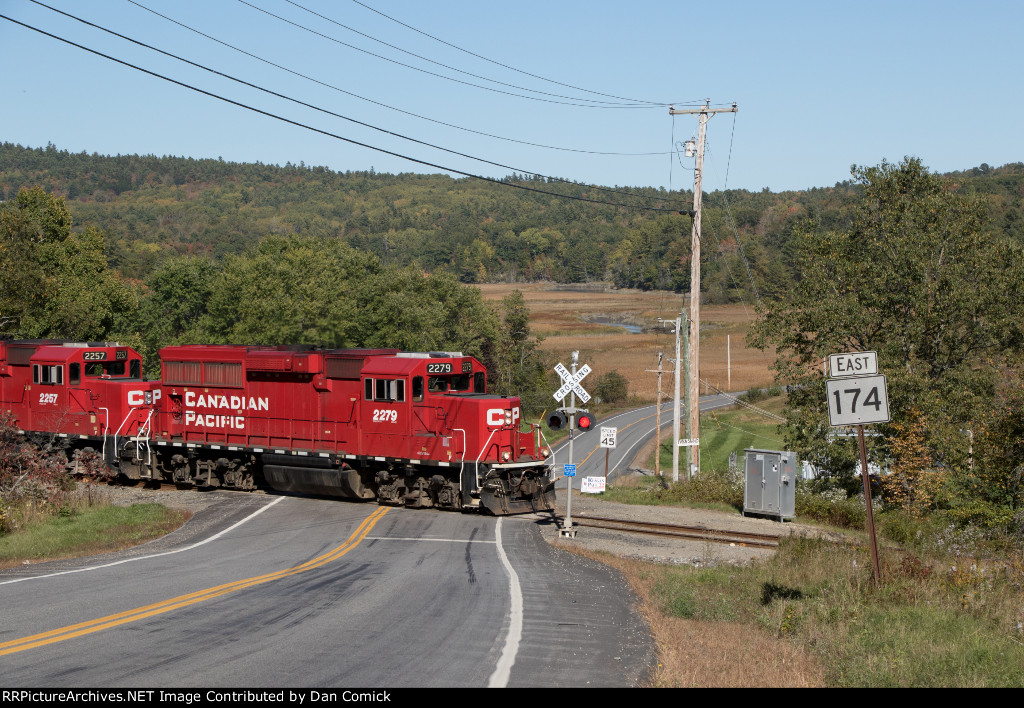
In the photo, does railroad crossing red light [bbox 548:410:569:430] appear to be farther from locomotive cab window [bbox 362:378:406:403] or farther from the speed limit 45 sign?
the speed limit 45 sign

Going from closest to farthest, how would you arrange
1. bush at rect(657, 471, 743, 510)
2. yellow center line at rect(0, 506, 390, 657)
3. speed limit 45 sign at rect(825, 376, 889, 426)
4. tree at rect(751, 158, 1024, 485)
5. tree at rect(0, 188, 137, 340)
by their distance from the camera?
yellow center line at rect(0, 506, 390, 657)
speed limit 45 sign at rect(825, 376, 889, 426)
bush at rect(657, 471, 743, 510)
tree at rect(751, 158, 1024, 485)
tree at rect(0, 188, 137, 340)

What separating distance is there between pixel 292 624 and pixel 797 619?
22.5 ft

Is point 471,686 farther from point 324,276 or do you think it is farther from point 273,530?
point 324,276

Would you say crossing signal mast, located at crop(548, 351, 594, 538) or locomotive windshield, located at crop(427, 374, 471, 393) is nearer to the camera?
crossing signal mast, located at crop(548, 351, 594, 538)

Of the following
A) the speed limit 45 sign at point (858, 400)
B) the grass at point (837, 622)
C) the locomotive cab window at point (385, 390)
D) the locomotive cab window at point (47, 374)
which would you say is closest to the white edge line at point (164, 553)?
the locomotive cab window at point (385, 390)

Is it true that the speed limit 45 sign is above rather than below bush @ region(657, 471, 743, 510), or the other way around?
above

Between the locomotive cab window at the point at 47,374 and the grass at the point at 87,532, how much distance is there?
8279 mm

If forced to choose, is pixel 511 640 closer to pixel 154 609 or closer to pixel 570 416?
pixel 154 609

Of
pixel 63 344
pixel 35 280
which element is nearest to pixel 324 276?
pixel 35 280

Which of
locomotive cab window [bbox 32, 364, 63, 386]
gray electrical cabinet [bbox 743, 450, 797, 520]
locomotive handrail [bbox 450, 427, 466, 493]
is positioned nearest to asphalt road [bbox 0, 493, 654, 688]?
locomotive handrail [bbox 450, 427, 466, 493]

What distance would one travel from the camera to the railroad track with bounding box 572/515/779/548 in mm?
21297

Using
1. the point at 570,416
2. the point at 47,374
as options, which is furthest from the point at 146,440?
the point at 570,416

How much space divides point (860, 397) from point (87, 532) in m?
17.9

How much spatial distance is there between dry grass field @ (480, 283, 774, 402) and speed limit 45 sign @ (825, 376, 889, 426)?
62.4m
